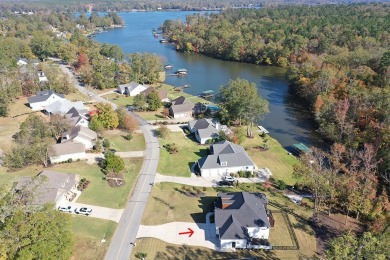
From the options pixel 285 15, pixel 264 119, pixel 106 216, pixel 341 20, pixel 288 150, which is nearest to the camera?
pixel 106 216

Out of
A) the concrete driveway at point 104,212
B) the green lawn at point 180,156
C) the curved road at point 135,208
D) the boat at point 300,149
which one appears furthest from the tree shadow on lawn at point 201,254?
the boat at point 300,149

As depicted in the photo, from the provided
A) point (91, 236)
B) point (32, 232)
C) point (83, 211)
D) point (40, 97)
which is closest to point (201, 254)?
point (91, 236)

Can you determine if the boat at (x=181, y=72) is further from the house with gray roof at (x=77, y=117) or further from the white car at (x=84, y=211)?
the white car at (x=84, y=211)

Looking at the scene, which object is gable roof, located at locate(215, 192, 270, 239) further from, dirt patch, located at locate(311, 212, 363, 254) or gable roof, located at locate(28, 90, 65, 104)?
gable roof, located at locate(28, 90, 65, 104)

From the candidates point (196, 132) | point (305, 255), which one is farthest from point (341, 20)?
point (305, 255)

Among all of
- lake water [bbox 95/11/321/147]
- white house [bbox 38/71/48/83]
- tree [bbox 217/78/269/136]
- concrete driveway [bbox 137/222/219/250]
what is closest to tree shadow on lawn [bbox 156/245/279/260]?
concrete driveway [bbox 137/222/219/250]

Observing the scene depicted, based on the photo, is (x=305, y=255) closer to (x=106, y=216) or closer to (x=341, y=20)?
(x=106, y=216)

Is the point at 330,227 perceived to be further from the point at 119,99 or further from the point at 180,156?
the point at 119,99
